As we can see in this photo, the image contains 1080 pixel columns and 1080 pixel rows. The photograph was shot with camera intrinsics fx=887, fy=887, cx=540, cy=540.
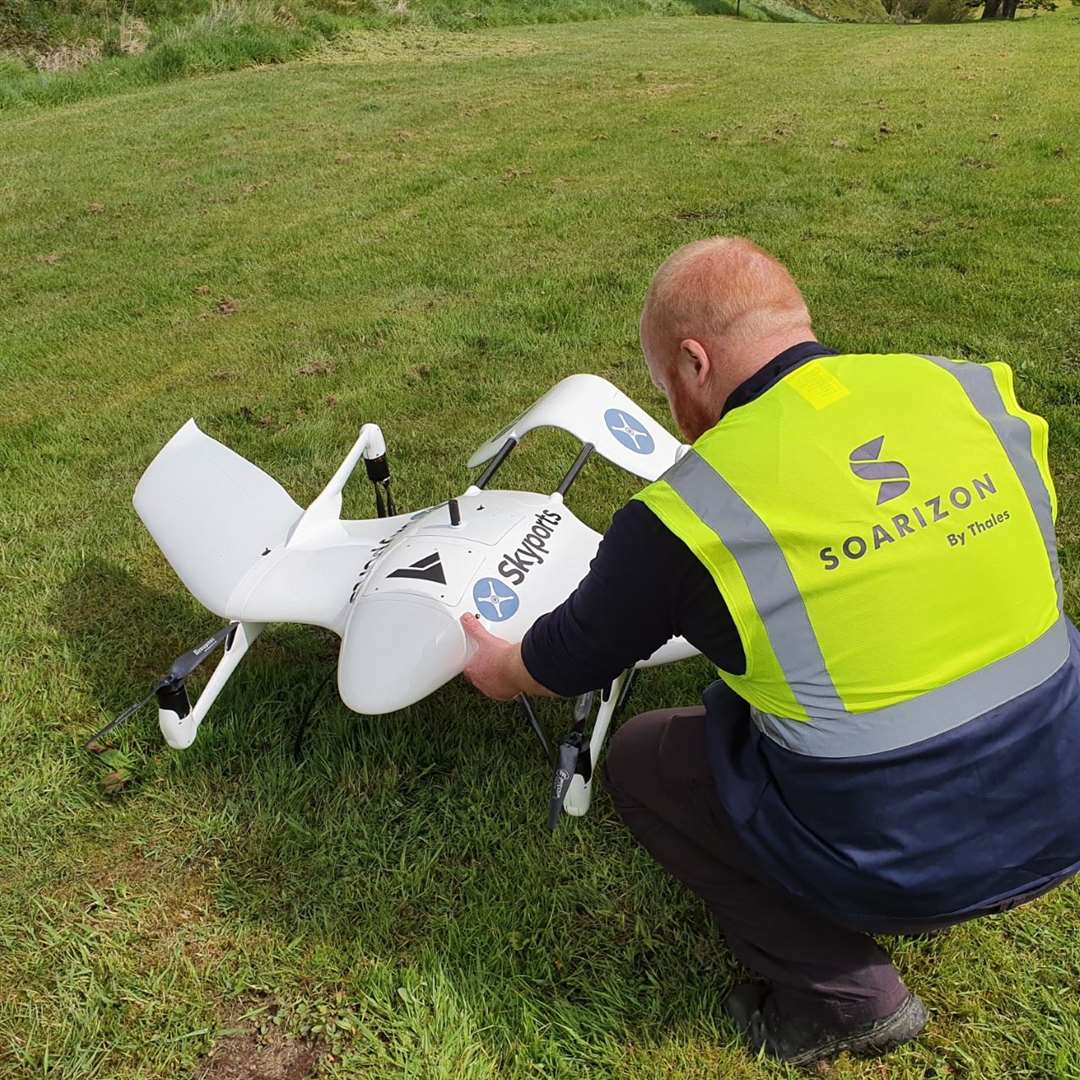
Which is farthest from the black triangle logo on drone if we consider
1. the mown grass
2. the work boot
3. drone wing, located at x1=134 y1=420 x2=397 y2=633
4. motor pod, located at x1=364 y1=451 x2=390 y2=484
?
the mown grass

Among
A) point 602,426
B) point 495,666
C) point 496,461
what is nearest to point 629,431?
point 602,426

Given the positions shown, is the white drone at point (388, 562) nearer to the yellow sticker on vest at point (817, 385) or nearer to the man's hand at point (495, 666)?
the man's hand at point (495, 666)

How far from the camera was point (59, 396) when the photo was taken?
215 inches

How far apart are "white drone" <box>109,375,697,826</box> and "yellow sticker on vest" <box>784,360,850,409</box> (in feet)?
3.31

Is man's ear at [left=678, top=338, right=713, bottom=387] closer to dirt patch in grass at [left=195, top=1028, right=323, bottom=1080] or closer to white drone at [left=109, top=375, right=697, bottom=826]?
white drone at [left=109, top=375, right=697, bottom=826]

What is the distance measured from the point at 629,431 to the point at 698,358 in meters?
1.42

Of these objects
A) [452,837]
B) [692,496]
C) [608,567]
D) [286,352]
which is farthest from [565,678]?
[286,352]

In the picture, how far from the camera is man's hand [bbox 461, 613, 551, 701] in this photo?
6.51ft

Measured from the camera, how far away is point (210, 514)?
115 inches

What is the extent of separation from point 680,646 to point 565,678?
0.66m

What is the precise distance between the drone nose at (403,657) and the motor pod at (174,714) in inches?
20.0

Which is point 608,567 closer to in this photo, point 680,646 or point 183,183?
point 680,646

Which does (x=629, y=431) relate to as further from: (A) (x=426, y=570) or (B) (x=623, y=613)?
(B) (x=623, y=613)

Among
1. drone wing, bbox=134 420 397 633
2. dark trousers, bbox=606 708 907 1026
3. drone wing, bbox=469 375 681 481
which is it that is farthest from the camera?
drone wing, bbox=469 375 681 481
